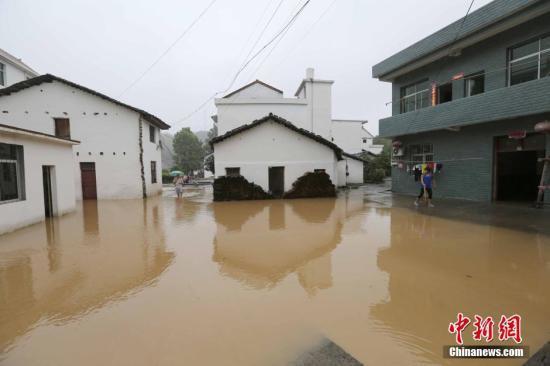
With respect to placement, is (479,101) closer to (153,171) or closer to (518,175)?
(518,175)

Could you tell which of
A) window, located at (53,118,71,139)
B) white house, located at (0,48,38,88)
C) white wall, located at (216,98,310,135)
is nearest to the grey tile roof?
white wall, located at (216,98,310,135)

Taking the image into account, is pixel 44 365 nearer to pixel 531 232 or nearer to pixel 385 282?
pixel 385 282

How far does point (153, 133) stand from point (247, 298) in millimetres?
19670

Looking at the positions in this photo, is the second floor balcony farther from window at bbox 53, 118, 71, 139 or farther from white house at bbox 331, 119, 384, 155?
white house at bbox 331, 119, 384, 155

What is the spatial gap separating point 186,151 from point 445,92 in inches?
1617

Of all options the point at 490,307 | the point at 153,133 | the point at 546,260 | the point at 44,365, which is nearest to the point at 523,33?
the point at 546,260

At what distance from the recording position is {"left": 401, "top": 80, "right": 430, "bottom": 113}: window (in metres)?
15.2

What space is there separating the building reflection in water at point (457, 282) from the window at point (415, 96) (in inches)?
388

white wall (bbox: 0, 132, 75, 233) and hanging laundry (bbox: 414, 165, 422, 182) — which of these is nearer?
white wall (bbox: 0, 132, 75, 233)

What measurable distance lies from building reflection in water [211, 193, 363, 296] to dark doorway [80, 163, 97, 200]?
10850 millimetres

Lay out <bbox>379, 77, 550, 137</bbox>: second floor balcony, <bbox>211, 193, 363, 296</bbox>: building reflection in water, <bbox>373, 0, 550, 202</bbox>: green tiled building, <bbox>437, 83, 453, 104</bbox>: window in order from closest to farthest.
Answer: <bbox>211, 193, 363, 296</bbox>: building reflection in water < <bbox>379, 77, 550, 137</bbox>: second floor balcony < <bbox>373, 0, 550, 202</bbox>: green tiled building < <bbox>437, 83, 453, 104</bbox>: window

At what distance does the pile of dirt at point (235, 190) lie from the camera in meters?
15.7

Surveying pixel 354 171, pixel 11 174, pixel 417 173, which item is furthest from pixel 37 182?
pixel 354 171

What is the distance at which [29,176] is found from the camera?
9.34m
